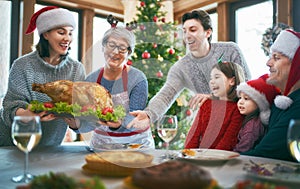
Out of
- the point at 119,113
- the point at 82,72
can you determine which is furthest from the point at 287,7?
the point at 119,113

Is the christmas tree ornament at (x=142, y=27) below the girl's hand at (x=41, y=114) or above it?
above

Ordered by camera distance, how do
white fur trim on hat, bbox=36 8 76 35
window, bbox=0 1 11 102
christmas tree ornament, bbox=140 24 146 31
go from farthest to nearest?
window, bbox=0 1 11 102
white fur trim on hat, bbox=36 8 76 35
christmas tree ornament, bbox=140 24 146 31

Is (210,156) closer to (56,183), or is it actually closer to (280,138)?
(280,138)

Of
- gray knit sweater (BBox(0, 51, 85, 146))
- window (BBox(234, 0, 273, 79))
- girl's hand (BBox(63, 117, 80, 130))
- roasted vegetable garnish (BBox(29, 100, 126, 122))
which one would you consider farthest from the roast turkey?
window (BBox(234, 0, 273, 79))

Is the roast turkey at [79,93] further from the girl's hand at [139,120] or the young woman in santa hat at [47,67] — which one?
the young woman in santa hat at [47,67]

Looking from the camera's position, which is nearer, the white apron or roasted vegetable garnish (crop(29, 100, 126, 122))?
roasted vegetable garnish (crop(29, 100, 126, 122))

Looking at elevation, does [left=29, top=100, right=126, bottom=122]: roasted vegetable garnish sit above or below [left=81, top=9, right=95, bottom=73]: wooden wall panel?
below

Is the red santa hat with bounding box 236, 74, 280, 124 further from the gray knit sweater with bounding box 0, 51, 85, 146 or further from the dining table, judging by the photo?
the gray knit sweater with bounding box 0, 51, 85, 146

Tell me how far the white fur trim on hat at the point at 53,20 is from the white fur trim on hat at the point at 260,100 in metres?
1.09

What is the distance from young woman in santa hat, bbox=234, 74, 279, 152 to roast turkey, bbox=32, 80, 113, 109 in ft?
2.16

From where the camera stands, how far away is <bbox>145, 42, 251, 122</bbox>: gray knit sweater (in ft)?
4.81

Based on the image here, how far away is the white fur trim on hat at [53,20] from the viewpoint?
6.16ft

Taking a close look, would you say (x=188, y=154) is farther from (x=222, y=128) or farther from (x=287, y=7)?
(x=287, y=7)

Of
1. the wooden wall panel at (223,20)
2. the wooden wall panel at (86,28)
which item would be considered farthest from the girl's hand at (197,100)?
the wooden wall panel at (86,28)
